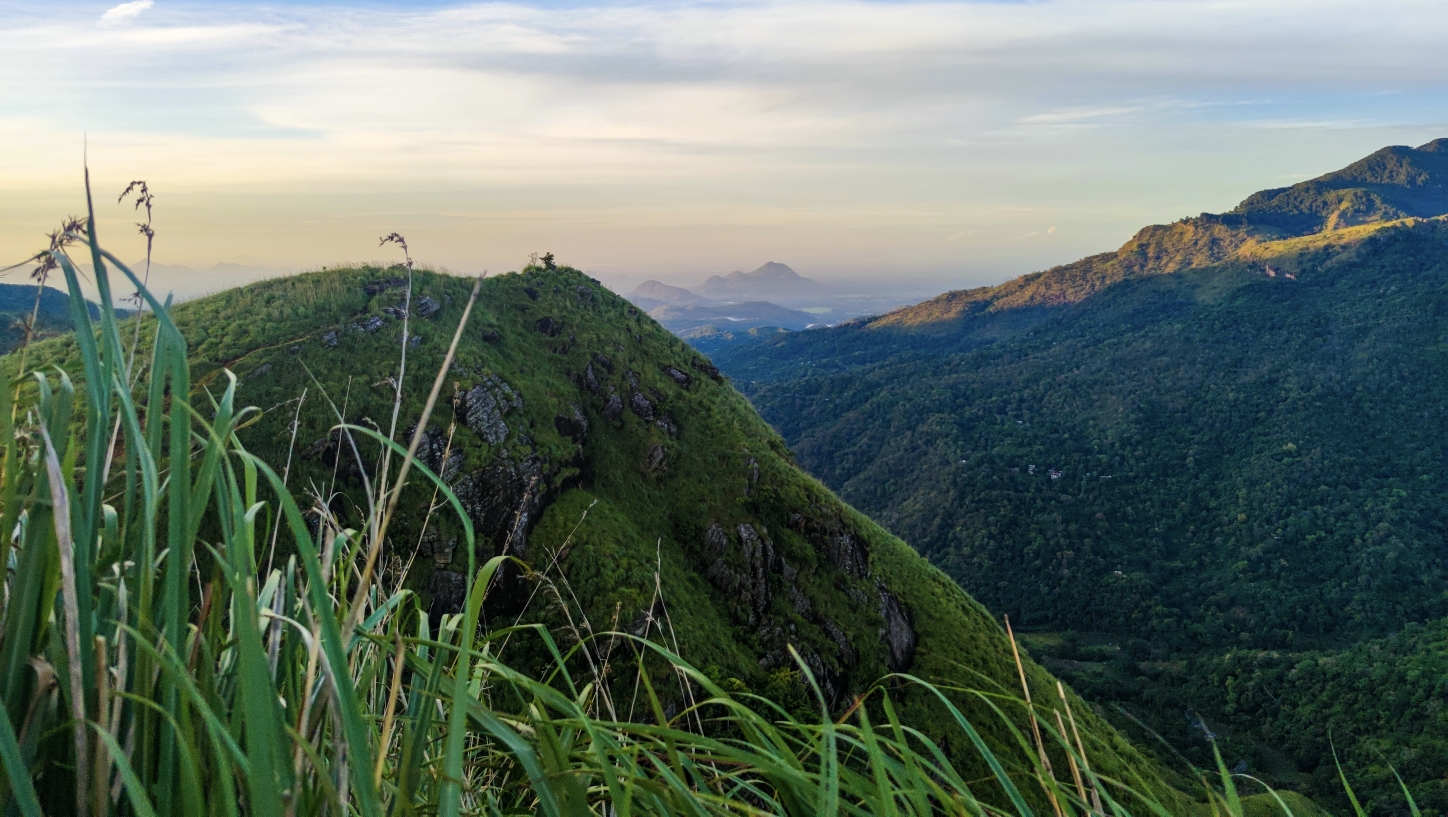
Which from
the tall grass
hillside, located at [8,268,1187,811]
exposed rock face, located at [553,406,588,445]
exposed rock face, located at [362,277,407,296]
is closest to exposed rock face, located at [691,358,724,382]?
hillside, located at [8,268,1187,811]

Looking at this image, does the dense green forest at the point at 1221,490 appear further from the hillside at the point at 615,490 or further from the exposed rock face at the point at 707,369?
the exposed rock face at the point at 707,369

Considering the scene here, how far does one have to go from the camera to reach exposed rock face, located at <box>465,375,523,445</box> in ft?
72.2

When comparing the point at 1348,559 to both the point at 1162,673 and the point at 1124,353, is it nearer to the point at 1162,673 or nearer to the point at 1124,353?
the point at 1162,673

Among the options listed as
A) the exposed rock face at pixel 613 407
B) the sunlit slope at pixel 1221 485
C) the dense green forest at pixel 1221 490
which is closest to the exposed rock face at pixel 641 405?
the exposed rock face at pixel 613 407

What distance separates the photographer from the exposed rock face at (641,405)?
27.0 m

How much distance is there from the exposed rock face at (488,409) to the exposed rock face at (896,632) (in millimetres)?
13517

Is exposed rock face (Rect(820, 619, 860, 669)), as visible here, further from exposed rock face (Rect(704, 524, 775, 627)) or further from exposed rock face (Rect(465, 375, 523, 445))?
exposed rock face (Rect(465, 375, 523, 445))

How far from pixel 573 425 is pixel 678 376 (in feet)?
20.9

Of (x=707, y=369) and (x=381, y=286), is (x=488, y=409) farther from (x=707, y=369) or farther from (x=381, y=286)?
(x=707, y=369)

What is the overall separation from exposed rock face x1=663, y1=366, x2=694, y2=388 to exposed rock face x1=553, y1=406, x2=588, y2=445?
18.1 ft

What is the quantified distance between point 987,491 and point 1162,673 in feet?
104

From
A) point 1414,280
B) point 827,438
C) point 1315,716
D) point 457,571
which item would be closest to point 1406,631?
point 1315,716

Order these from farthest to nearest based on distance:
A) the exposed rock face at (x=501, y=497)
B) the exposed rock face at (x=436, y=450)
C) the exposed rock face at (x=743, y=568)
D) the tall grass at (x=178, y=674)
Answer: the exposed rock face at (x=743, y=568) → the exposed rock face at (x=501, y=497) → the exposed rock face at (x=436, y=450) → the tall grass at (x=178, y=674)

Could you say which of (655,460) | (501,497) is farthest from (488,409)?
(655,460)
